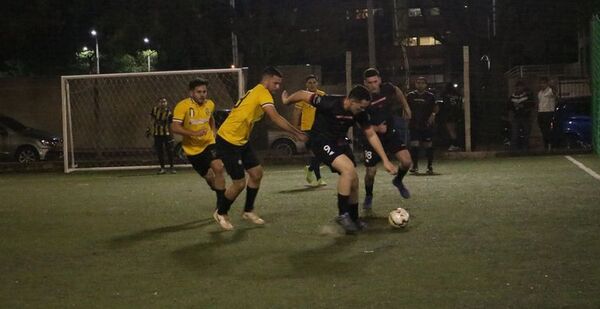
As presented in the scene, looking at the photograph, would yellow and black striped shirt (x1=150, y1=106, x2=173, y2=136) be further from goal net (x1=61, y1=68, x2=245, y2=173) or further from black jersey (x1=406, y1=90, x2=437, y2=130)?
black jersey (x1=406, y1=90, x2=437, y2=130)

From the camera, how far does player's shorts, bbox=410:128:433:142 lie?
16.9 m

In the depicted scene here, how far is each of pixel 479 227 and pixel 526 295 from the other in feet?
10.8

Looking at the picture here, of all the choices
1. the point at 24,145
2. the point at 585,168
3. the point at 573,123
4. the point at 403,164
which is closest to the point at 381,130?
the point at 403,164

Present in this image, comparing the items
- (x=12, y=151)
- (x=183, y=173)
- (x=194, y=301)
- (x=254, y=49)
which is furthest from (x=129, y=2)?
(x=194, y=301)

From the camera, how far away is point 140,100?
1015 inches

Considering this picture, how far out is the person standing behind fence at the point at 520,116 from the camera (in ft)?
69.5

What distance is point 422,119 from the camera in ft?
55.1

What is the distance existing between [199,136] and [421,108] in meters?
6.65

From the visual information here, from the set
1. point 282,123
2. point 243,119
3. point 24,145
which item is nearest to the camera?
point 282,123

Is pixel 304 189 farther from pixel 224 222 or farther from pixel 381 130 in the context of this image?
pixel 224 222

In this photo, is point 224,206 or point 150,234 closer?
point 150,234

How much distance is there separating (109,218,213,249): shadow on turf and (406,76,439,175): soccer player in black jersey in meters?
6.65

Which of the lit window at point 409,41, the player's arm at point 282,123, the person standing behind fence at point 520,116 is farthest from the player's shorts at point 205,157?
the lit window at point 409,41

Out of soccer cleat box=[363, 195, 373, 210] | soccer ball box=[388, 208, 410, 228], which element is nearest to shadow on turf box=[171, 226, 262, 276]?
soccer ball box=[388, 208, 410, 228]
